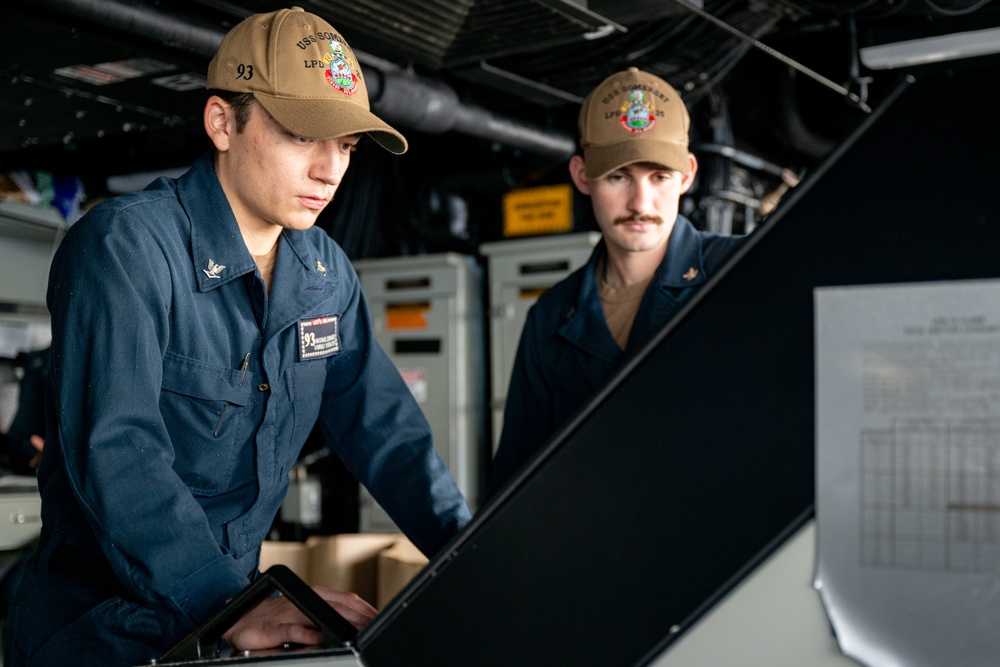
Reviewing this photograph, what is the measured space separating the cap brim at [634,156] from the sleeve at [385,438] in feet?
1.68

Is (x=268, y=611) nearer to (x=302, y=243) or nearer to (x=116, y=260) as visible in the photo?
A: (x=116, y=260)

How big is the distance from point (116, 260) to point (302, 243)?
0.35 metres

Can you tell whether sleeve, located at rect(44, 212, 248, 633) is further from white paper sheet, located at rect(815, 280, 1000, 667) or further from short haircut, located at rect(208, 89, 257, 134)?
white paper sheet, located at rect(815, 280, 1000, 667)

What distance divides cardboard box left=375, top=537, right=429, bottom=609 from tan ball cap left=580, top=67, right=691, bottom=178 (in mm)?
1586

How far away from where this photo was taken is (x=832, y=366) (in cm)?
63

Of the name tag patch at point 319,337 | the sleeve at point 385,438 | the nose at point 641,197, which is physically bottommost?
the sleeve at point 385,438

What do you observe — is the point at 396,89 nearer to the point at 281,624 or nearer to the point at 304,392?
the point at 304,392

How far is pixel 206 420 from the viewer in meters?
1.27

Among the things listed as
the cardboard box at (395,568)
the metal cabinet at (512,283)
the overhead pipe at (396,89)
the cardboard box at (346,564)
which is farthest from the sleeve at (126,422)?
the metal cabinet at (512,283)

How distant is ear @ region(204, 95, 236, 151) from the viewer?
1378 millimetres

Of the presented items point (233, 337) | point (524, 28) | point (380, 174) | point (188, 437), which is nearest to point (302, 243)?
point (233, 337)

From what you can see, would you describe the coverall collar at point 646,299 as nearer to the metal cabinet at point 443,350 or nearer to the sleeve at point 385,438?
the sleeve at point 385,438

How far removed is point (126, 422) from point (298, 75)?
0.51m

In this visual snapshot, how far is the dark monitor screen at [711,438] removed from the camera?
0.62m
